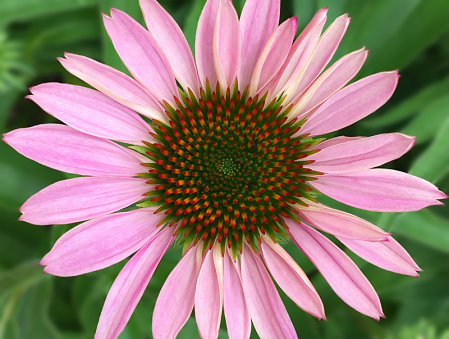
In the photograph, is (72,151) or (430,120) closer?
(72,151)

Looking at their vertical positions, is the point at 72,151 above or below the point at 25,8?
below

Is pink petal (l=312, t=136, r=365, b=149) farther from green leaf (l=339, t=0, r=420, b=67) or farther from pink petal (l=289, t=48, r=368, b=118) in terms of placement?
green leaf (l=339, t=0, r=420, b=67)

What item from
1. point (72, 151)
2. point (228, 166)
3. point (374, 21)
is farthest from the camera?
point (374, 21)

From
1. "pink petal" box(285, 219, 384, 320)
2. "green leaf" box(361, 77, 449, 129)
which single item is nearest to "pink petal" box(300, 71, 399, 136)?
"pink petal" box(285, 219, 384, 320)

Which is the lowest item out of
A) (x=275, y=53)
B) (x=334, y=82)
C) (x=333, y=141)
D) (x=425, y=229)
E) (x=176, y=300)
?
(x=425, y=229)

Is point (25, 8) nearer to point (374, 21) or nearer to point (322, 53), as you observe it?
point (322, 53)

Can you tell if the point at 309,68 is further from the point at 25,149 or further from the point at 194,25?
the point at 25,149

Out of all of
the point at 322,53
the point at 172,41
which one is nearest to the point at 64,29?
the point at 172,41
